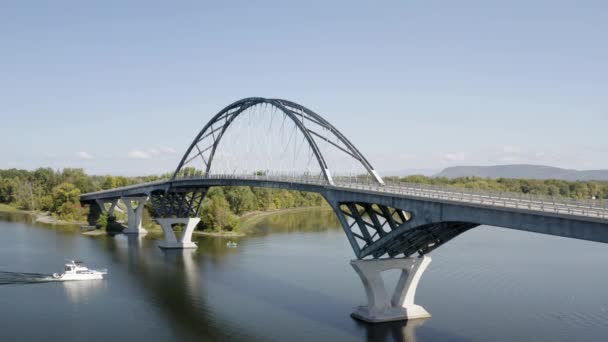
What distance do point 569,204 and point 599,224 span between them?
12.8 feet

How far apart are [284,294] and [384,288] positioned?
1198cm

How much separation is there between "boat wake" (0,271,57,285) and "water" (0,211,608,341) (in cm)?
12

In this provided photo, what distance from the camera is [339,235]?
333 feet

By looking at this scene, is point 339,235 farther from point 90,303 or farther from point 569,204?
point 569,204

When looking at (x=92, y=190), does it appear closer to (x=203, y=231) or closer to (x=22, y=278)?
(x=203, y=231)

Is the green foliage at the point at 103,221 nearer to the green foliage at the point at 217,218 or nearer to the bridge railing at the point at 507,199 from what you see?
the green foliage at the point at 217,218

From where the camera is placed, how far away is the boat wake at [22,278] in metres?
59.4

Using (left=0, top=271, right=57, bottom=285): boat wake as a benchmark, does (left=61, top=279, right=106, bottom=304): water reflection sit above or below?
below

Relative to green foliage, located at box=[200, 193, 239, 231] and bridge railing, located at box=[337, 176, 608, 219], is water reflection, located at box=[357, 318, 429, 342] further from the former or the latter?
green foliage, located at box=[200, 193, 239, 231]

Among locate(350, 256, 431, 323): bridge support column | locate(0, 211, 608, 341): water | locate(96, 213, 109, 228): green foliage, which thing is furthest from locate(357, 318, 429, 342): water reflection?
locate(96, 213, 109, 228): green foliage

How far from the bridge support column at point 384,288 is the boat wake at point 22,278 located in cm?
3422

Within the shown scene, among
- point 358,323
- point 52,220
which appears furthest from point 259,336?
point 52,220

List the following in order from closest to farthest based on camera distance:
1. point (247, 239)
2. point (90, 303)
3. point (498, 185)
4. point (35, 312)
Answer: point (35, 312)
point (90, 303)
point (247, 239)
point (498, 185)

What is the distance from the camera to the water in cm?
4225
